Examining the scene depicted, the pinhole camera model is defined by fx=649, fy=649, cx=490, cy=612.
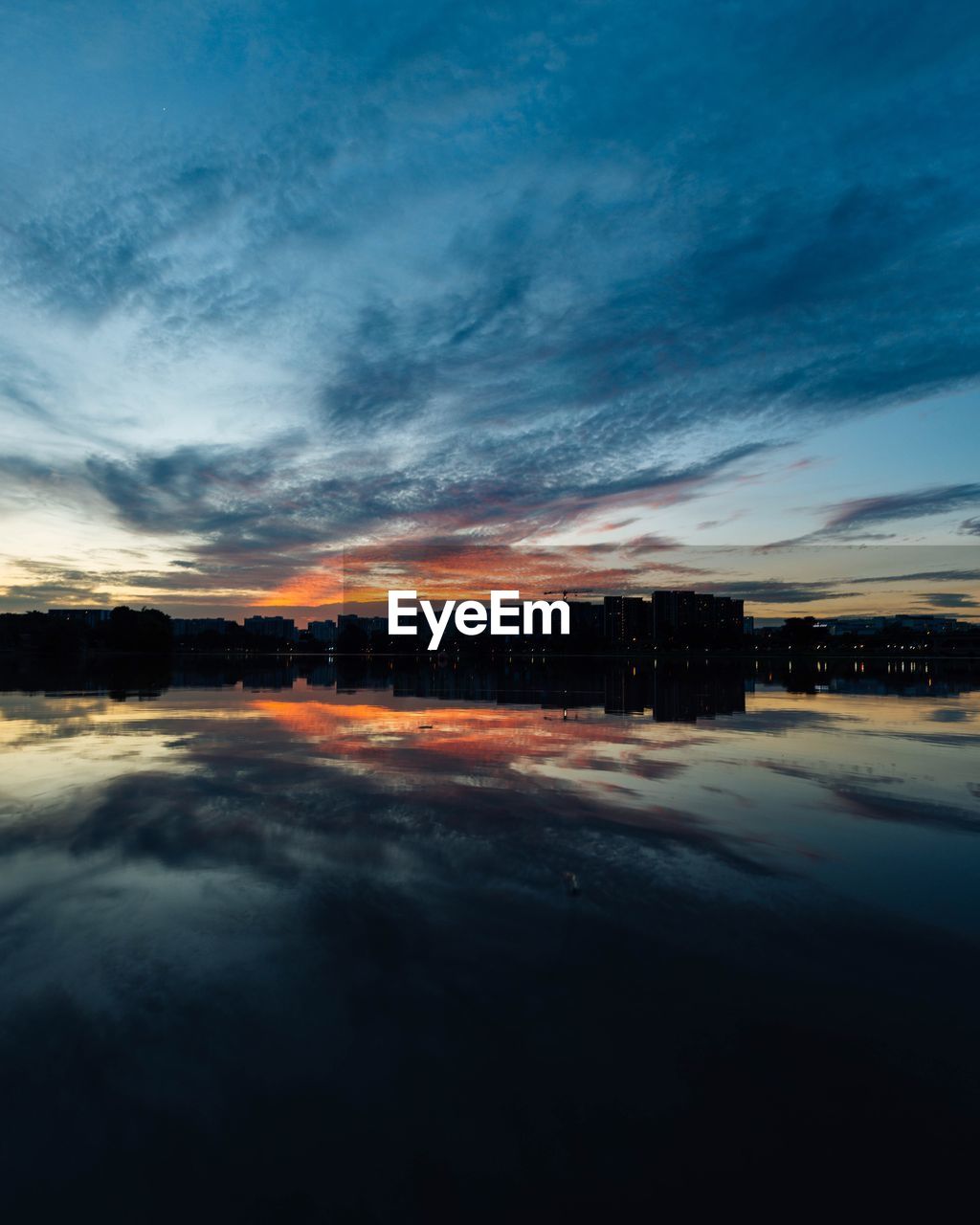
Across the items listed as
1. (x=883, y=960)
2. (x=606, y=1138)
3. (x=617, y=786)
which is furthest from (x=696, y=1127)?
(x=617, y=786)

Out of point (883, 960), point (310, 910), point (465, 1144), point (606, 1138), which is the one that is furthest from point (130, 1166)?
point (883, 960)

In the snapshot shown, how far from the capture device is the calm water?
12.2 feet

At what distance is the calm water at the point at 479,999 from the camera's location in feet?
12.2

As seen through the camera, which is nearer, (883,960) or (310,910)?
(883,960)

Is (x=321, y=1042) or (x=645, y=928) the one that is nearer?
(x=321, y=1042)

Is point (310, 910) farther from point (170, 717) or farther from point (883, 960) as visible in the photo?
point (170, 717)

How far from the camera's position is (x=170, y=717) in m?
22.6

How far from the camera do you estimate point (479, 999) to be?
17.3 ft

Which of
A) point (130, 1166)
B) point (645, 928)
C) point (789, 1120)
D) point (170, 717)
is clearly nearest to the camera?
point (130, 1166)

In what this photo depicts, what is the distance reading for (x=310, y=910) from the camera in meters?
6.96

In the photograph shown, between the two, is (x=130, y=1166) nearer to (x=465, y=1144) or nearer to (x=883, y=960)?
(x=465, y=1144)

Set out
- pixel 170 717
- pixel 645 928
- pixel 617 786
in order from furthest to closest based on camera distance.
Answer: pixel 170 717, pixel 617 786, pixel 645 928

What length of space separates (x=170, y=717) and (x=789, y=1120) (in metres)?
22.7

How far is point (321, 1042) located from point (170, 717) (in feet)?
67.0
